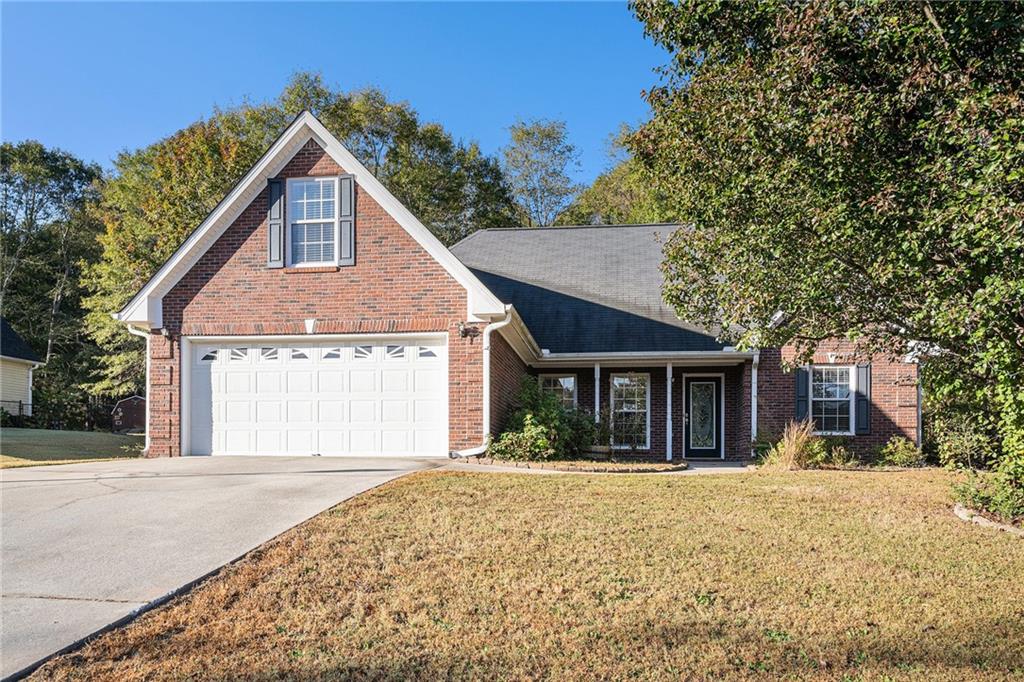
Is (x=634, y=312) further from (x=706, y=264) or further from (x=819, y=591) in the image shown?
(x=819, y=591)

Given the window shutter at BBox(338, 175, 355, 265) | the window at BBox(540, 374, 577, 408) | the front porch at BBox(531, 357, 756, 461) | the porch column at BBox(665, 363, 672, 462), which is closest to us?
the window shutter at BBox(338, 175, 355, 265)

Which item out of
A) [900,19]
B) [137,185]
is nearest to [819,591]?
[900,19]

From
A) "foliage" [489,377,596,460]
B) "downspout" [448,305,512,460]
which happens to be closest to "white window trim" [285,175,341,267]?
"downspout" [448,305,512,460]

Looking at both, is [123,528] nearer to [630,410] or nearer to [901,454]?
[630,410]

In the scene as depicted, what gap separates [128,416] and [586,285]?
23.7 metres

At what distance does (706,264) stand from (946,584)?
504cm

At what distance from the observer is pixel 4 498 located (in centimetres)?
894

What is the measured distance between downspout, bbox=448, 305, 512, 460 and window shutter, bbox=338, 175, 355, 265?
288cm

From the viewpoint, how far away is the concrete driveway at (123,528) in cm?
529

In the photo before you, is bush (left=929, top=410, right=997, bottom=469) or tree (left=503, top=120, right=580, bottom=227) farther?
tree (left=503, top=120, right=580, bottom=227)

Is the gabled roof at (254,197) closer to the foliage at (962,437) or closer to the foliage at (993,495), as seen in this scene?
the foliage at (962,437)

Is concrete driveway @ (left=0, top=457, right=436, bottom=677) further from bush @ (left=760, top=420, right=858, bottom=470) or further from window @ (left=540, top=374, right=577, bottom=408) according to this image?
bush @ (left=760, top=420, right=858, bottom=470)

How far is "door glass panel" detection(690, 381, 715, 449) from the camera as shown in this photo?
58.4 feet

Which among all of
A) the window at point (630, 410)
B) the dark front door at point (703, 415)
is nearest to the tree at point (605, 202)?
the dark front door at point (703, 415)
